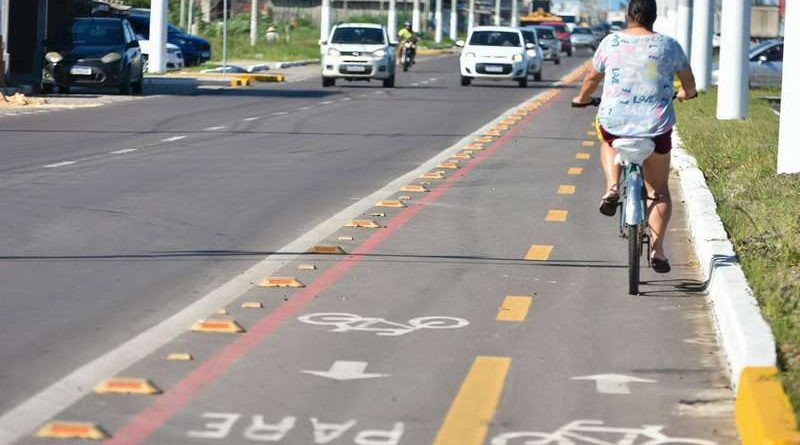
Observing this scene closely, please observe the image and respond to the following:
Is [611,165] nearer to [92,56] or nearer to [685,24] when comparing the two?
[92,56]

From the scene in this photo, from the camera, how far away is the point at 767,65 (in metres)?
44.8

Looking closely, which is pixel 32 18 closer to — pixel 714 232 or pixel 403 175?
pixel 403 175

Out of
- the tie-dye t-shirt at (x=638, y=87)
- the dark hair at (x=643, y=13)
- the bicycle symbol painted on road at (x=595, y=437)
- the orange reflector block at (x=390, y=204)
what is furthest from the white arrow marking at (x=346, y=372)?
the orange reflector block at (x=390, y=204)

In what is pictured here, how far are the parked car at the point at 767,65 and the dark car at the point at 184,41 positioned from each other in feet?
65.7

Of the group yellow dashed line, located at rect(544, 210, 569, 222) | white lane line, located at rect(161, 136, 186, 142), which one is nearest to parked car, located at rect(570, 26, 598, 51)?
white lane line, located at rect(161, 136, 186, 142)

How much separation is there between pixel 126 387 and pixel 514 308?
295 centimetres

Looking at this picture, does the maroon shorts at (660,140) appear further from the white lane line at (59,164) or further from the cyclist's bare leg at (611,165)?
the white lane line at (59,164)

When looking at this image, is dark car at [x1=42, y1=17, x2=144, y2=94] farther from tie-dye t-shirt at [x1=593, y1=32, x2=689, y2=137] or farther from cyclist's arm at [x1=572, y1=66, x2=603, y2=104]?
tie-dye t-shirt at [x1=593, y1=32, x2=689, y2=137]

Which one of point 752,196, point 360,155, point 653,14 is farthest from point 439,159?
point 653,14

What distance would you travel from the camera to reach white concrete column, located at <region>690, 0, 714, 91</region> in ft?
127

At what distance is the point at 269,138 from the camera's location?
2430 cm

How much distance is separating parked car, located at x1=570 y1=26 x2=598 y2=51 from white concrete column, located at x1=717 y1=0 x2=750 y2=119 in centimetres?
7473

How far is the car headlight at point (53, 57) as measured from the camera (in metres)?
36.8

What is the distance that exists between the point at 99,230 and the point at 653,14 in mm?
4442
